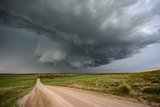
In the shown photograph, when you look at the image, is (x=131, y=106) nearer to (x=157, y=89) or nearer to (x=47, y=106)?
(x=47, y=106)

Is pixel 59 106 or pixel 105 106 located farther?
pixel 59 106

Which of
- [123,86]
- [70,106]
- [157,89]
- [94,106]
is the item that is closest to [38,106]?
[70,106]

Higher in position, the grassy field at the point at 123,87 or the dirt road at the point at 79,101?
the grassy field at the point at 123,87

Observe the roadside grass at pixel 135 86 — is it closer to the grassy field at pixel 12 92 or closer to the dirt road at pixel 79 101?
the dirt road at pixel 79 101

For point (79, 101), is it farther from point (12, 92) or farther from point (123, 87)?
point (12, 92)

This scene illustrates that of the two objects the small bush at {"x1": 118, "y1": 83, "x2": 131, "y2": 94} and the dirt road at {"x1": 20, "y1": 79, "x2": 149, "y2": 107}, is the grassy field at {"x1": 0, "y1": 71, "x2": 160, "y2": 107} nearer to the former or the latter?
the small bush at {"x1": 118, "y1": 83, "x2": 131, "y2": 94}

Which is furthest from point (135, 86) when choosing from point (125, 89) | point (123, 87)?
point (125, 89)

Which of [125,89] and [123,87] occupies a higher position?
[123,87]

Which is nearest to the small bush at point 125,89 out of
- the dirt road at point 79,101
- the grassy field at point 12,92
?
the dirt road at point 79,101

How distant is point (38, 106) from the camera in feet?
55.2

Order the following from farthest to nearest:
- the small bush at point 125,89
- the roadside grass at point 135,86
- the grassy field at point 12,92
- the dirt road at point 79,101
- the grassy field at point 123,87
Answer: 1. the grassy field at point 12,92
2. the small bush at point 125,89
3. the grassy field at point 123,87
4. the roadside grass at point 135,86
5. the dirt road at point 79,101

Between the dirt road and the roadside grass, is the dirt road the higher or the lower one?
the lower one

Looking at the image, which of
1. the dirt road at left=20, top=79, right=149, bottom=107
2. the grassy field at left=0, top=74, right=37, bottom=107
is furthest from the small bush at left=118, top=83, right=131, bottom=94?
the grassy field at left=0, top=74, right=37, bottom=107

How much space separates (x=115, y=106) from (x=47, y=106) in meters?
6.29
